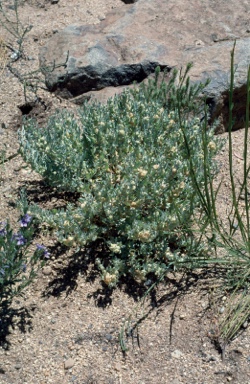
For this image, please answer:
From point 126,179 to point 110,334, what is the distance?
83 centimetres

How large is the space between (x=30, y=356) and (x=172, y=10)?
3.30 meters

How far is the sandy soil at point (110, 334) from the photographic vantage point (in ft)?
10.1

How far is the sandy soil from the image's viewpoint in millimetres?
3074

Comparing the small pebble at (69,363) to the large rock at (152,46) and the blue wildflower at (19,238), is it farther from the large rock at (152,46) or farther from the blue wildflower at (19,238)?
the large rock at (152,46)

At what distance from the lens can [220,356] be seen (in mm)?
3145

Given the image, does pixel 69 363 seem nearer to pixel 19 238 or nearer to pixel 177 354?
pixel 177 354

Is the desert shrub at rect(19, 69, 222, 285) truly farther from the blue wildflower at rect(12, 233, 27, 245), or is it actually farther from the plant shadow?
the plant shadow

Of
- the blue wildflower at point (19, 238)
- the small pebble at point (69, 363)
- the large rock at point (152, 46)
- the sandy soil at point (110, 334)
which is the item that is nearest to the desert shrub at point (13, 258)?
the blue wildflower at point (19, 238)

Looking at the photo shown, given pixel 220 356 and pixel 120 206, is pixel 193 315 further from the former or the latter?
pixel 120 206

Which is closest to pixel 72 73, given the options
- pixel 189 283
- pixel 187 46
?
pixel 187 46

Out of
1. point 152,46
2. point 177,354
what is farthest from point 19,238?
point 152,46

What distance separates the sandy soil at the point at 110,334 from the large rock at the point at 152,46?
1.66 metres

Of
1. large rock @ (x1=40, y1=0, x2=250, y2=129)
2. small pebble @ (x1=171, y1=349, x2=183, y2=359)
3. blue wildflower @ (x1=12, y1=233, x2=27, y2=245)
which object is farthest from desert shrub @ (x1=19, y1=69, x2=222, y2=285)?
large rock @ (x1=40, y1=0, x2=250, y2=129)

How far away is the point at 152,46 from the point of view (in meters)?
4.88
